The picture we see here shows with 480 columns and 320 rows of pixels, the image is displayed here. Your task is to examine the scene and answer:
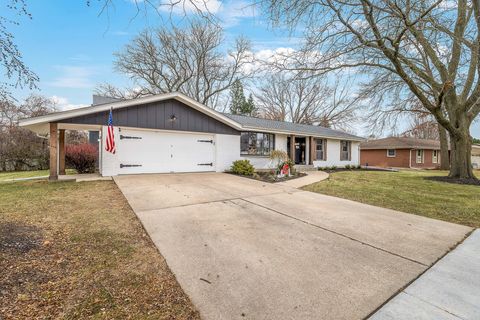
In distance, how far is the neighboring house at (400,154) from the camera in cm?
2294

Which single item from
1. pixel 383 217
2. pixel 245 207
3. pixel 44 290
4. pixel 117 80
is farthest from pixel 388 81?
pixel 117 80

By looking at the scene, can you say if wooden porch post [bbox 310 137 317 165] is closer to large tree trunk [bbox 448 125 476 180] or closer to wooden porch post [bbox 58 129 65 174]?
large tree trunk [bbox 448 125 476 180]

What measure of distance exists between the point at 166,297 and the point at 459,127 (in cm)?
1378

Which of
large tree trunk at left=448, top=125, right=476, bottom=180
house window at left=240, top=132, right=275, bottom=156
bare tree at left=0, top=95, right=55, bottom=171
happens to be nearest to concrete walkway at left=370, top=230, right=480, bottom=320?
house window at left=240, top=132, right=275, bottom=156

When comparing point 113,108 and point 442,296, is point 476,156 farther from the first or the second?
point 113,108

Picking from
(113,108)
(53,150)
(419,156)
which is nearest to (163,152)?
(113,108)

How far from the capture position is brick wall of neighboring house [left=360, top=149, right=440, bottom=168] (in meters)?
23.1

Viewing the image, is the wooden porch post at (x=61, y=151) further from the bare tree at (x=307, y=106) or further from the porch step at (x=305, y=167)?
the bare tree at (x=307, y=106)

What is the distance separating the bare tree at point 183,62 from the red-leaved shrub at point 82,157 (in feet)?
40.7

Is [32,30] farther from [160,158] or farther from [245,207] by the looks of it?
[160,158]

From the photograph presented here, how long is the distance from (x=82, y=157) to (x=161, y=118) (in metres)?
4.65

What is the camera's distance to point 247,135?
12.9m

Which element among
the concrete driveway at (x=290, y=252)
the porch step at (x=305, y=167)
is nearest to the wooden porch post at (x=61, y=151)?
the concrete driveway at (x=290, y=252)

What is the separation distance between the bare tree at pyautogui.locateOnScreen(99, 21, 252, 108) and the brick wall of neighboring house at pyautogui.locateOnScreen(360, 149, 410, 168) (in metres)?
16.5
